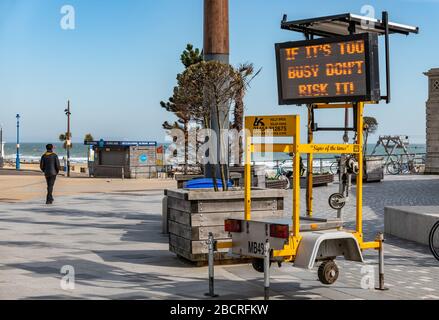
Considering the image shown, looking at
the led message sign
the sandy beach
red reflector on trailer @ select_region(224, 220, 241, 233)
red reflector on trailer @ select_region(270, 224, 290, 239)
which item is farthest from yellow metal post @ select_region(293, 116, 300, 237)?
the sandy beach

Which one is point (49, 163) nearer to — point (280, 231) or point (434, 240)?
point (434, 240)

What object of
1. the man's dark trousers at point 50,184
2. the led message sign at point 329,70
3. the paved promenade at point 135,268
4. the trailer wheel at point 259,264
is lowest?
the paved promenade at point 135,268

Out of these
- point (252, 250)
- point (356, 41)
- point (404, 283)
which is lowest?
point (404, 283)

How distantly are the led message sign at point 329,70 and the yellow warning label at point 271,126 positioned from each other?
0.33 metres

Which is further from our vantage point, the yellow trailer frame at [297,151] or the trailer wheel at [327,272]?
the trailer wheel at [327,272]

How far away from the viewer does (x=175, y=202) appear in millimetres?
10680

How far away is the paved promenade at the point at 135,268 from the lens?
8273 millimetres

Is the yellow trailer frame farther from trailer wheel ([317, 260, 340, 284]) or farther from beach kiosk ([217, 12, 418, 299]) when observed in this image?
trailer wheel ([317, 260, 340, 284])

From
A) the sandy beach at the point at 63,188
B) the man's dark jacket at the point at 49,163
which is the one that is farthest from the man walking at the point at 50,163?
the sandy beach at the point at 63,188

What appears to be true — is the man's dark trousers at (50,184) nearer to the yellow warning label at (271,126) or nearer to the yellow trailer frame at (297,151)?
the yellow trailer frame at (297,151)

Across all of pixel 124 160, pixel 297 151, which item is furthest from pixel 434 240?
pixel 124 160
